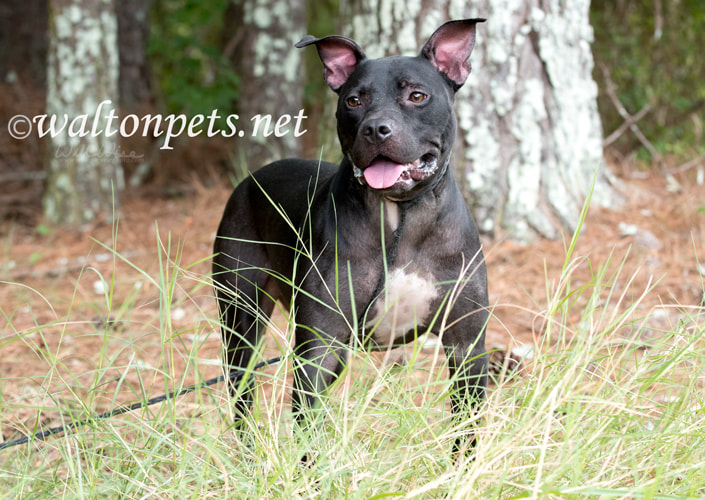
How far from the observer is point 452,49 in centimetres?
282

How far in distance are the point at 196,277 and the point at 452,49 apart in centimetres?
156

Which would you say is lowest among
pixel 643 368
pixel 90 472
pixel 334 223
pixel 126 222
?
pixel 126 222

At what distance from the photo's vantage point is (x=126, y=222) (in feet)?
23.0

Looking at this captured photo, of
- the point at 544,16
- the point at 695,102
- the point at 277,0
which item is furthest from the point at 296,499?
the point at 695,102

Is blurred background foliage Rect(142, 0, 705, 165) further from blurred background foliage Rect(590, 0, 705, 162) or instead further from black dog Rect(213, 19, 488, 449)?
black dog Rect(213, 19, 488, 449)

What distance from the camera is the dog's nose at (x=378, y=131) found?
2.48 meters

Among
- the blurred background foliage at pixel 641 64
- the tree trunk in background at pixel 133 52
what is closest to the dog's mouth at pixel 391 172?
the blurred background foliage at pixel 641 64

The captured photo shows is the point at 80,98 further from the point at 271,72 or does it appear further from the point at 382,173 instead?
the point at 382,173

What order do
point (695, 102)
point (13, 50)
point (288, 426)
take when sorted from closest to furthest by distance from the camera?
point (288, 426), point (695, 102), point (13, 50)

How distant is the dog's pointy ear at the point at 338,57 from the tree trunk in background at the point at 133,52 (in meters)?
6.97

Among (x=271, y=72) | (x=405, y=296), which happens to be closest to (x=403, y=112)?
(x=405, y=296)

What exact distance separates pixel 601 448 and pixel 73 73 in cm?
608

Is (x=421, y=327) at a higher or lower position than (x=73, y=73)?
lower

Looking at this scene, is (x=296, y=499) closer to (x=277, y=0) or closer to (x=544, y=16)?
(x=544, y=16)
